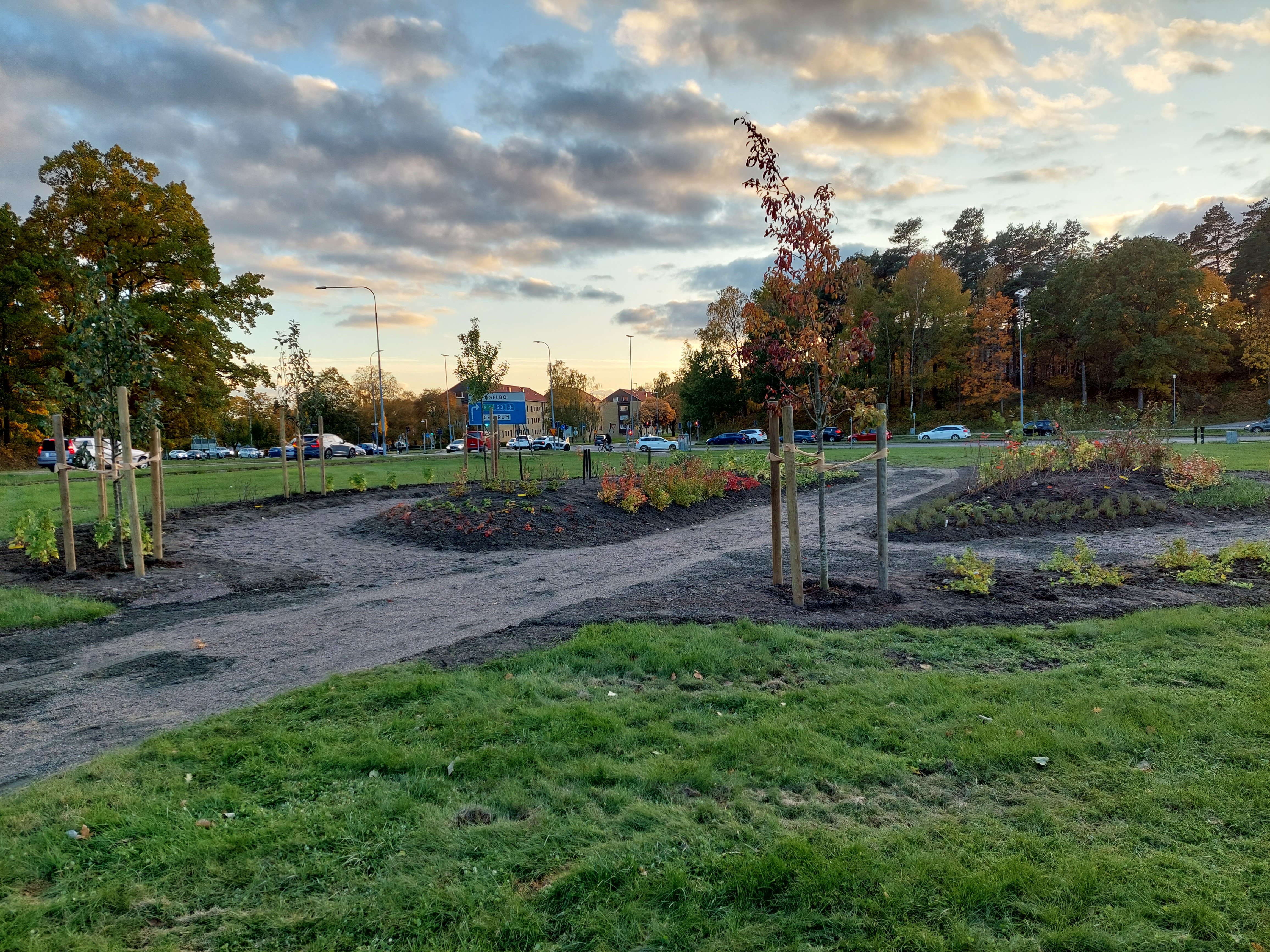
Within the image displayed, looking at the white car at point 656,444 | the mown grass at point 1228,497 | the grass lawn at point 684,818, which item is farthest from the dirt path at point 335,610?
the white car at point 656,444

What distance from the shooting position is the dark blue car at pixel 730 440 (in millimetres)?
56656

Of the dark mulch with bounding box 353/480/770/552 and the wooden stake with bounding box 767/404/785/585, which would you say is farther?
the dark mulch with bounding box 353/480/770/552

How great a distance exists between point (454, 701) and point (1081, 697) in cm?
400

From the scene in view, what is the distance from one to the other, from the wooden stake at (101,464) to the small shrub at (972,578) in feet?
36.5

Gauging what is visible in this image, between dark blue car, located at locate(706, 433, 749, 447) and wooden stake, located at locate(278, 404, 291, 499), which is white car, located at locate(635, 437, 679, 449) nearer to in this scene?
dark blue car, located at locate(706, 433, 749, 447)

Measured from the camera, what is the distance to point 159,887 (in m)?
2.64

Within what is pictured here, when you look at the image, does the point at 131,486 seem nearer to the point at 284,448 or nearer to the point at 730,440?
the point at 284,448

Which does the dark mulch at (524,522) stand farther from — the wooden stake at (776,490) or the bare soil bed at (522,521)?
the wooden stake at (776,490)

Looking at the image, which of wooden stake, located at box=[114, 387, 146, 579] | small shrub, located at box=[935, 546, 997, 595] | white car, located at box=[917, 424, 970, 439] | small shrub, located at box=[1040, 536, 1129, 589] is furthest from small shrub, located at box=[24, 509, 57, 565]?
white car, located at box=[917, 424, 970, 439]

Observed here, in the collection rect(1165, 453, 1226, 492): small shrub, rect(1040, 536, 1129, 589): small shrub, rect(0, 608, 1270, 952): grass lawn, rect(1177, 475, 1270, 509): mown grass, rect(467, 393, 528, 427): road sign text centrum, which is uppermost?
rect(467, 393, 528, 427): road sign text centrum

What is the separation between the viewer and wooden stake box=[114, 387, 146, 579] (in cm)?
852

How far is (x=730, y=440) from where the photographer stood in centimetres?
5862

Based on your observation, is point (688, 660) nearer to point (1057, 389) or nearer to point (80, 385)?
point (80, 385)

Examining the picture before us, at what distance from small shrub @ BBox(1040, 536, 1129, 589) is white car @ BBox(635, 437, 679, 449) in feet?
127
